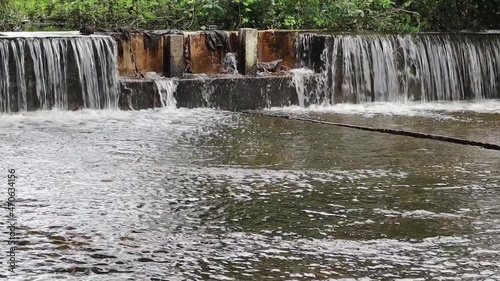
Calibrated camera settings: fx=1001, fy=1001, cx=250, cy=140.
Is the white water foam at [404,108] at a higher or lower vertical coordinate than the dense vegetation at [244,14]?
lower

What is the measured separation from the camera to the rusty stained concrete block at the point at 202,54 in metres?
14.1

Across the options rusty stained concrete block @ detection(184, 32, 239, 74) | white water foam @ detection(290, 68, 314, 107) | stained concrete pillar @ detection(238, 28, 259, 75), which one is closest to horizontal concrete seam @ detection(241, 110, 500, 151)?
white water foam @ detection(290, 68, 314, 107)

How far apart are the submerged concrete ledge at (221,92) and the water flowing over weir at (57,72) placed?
275 mm

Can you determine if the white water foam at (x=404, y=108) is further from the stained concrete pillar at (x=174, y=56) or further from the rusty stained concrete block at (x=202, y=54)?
the stained concrete pillar at (x=174, y=56)

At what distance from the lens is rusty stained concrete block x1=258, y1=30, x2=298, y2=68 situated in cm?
1477

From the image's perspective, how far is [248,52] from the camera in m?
14.3

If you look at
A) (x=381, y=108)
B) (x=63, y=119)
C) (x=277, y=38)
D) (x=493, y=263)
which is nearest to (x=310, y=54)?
(x=277, y=38)

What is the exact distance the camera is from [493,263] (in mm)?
5688

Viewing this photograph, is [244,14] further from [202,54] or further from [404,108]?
[404,108]

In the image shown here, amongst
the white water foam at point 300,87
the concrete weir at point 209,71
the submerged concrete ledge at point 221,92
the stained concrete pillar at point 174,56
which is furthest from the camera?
the white water foam at point 300,87

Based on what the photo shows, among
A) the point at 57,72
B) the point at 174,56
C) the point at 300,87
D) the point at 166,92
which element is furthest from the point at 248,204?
the point at 300,87

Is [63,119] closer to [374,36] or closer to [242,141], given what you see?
[242,141]

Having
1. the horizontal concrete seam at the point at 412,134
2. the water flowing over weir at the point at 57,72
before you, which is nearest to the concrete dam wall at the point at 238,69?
the water flowing over weir at the point at 57,72

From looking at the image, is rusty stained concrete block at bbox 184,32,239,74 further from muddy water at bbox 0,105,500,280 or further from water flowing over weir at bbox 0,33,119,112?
muddy water at bbox 0,105,500,280
